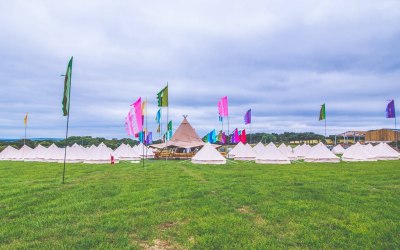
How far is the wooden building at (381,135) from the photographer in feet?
300

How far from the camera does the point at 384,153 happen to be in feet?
119

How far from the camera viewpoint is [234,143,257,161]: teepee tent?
37.9 meters

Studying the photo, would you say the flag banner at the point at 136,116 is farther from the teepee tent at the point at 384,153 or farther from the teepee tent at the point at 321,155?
the teepee tent at the point at 384,153

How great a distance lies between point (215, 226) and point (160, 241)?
1439 millimetres

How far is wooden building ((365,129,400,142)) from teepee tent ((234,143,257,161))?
68.8 metres

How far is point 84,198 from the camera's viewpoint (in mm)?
10797

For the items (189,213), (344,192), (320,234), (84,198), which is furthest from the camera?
(344,192)

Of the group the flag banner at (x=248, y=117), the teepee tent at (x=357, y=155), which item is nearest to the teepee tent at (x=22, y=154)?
the flag banner at (x=248, y=117)

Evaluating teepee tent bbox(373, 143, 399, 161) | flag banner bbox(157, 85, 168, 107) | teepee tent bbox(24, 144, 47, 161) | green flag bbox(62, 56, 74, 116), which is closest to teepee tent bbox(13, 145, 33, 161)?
teepee tent bbox(24, 144, 47, 161)

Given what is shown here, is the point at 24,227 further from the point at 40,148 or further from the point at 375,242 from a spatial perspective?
the point at 40,148

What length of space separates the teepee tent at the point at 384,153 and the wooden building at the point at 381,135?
6091cm

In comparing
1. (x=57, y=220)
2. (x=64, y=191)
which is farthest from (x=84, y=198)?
(x=57, y=220)

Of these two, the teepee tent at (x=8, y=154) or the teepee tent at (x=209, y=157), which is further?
the teepee tent at (x=8, y=154)

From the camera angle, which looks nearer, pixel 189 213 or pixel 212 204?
pixel 189 213
